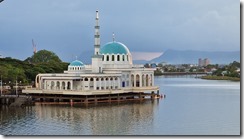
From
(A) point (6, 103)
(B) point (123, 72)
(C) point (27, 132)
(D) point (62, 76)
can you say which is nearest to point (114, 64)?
(B) point (123, 72)

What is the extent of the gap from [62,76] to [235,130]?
1321 centimetres

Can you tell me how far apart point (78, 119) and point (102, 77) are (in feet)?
27.3

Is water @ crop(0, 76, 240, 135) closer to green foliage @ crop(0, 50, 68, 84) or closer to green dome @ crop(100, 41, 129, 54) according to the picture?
green dome @ crop(100, 41, 129, 54)

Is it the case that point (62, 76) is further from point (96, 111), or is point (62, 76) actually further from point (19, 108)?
point (96, 111)

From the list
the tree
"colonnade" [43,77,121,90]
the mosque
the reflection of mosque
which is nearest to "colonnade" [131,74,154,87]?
the mosque

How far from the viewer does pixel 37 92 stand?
92.1 feet

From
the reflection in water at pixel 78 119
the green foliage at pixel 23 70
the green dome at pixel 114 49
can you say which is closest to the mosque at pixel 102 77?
the green dome at pixel 114 49

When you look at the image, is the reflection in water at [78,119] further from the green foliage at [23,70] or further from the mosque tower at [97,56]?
the green foliage at [23,70]

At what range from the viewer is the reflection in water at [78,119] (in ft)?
56.3

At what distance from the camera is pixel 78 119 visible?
796 inches

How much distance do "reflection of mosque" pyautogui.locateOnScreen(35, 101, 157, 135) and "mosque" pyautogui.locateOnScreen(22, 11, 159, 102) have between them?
223 centimetres

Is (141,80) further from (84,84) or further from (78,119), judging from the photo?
(78,119)

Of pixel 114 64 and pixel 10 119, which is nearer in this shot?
pixel 10 119

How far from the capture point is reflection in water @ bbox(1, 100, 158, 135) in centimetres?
1716
